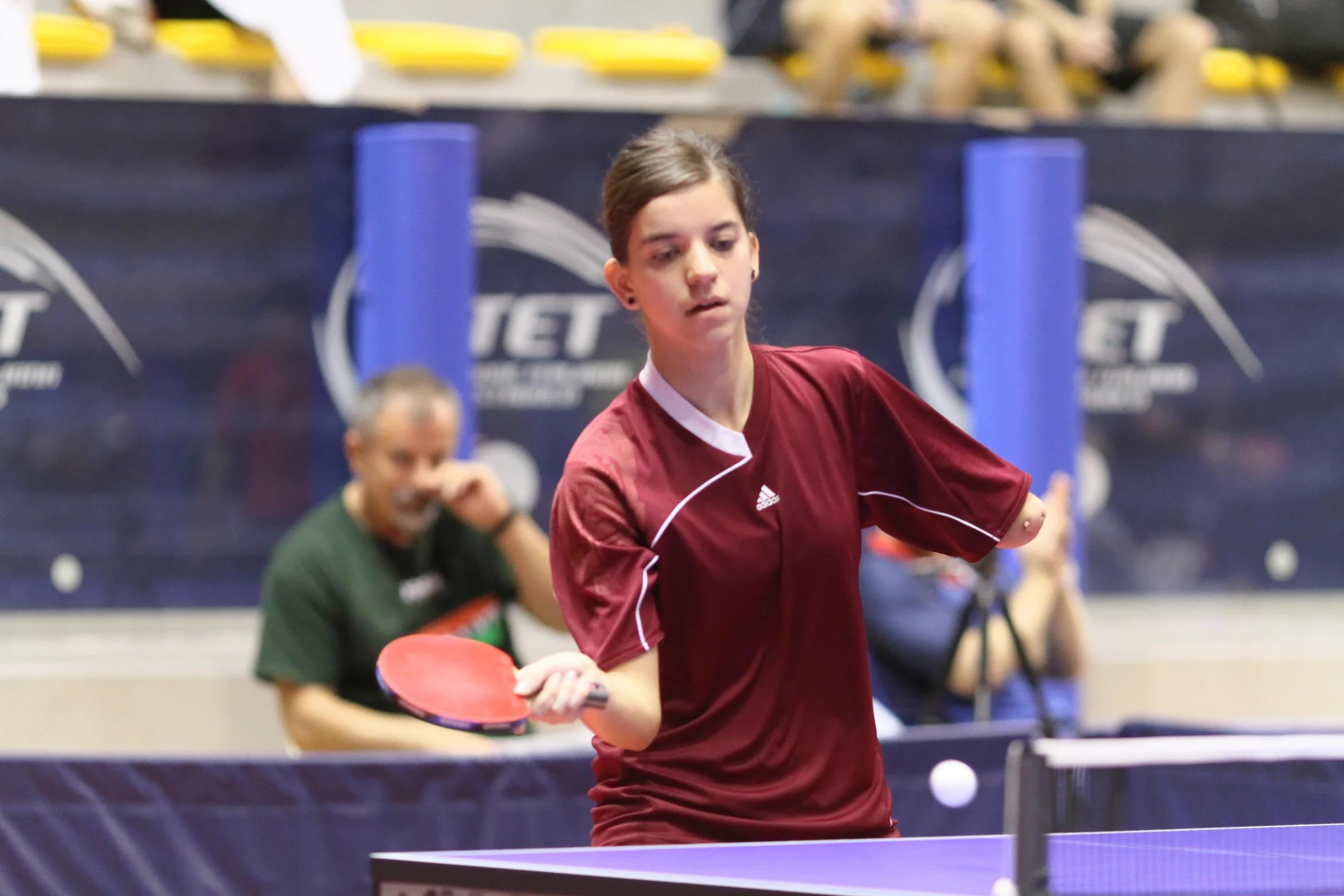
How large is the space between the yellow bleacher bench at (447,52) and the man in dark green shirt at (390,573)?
1.97 m

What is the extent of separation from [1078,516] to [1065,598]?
2.61ft

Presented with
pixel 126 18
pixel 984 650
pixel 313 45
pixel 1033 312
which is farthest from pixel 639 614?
pixel 126 18

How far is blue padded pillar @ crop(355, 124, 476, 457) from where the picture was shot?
15.2 ft

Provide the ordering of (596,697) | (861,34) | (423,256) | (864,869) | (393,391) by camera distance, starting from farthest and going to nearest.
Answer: (861,34) → (423,256) → (393,391) → (864,869) → (596,697)

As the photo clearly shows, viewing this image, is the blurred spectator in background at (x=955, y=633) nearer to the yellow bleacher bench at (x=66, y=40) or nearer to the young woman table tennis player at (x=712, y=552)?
the young woman table tennis player at (x=712, y=552)

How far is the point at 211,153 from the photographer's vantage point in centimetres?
484

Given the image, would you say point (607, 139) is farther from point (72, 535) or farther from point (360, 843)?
point (360, 843)

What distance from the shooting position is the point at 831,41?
597 cm

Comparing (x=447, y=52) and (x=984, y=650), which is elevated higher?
(x=447, y=52)

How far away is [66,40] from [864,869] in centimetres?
451

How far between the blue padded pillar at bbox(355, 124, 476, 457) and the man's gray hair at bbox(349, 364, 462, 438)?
385mm

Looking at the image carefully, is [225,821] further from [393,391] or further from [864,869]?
[864,869]

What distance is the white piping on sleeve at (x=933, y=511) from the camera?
7.61 ft

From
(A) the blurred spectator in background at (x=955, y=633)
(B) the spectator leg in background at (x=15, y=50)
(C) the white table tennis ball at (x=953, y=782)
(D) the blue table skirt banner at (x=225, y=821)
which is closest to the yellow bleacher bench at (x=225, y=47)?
(B) the spectator leg in background at (x=15, y=50)
